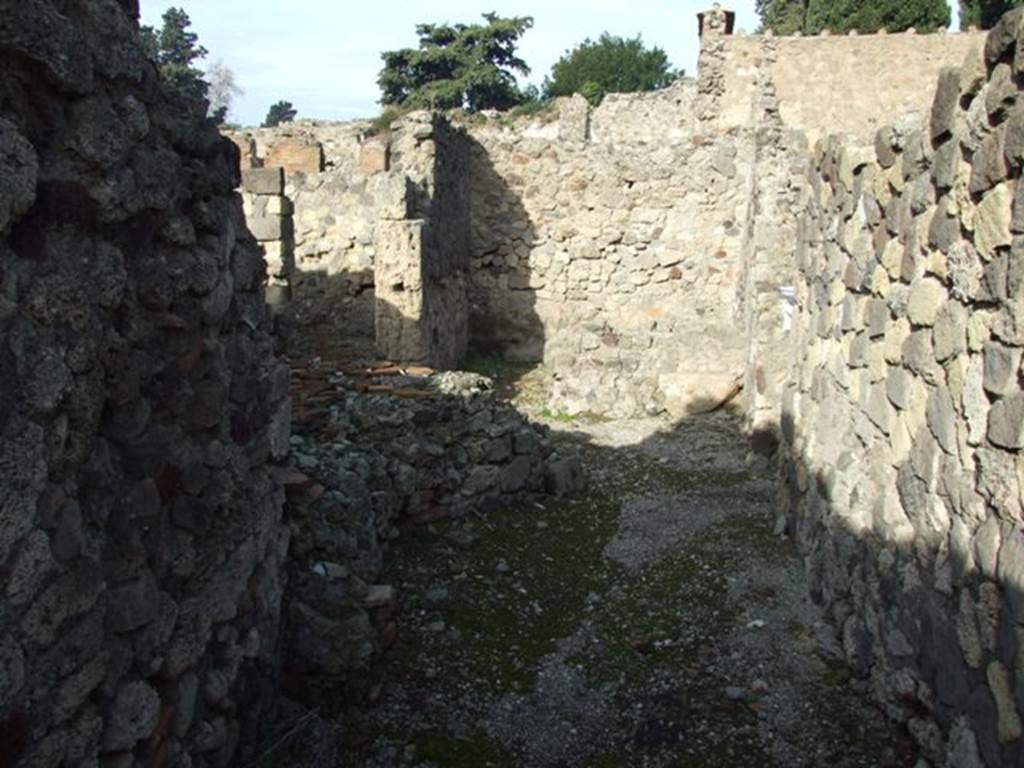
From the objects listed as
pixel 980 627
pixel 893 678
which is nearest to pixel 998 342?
pixel 980 627

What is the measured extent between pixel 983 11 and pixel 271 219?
25.4 metres

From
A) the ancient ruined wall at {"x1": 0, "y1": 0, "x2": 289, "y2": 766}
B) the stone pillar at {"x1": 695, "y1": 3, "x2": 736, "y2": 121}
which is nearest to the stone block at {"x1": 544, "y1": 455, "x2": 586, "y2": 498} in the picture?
the ancient ruined wall at {"x1": 0, "y1": 0, "x2": 289, "y2": 766}

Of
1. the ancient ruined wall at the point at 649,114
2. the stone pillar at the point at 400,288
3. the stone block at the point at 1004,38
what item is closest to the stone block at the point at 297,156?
the stone pillar at the point at 400,288

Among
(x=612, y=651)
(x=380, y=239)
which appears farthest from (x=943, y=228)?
(x=380, y=239)

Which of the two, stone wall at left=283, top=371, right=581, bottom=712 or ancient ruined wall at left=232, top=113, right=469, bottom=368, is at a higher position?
ancient ruined wall at left=232, top=113, right=469, bottom=368

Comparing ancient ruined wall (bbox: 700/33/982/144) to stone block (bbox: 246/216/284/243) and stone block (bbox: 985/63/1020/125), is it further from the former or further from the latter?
stone block (bbox: 985/63/1020/125)

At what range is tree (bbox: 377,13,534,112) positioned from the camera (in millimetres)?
37469

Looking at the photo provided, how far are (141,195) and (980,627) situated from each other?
2708 millimetres

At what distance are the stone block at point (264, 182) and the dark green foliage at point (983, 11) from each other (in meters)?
24.1

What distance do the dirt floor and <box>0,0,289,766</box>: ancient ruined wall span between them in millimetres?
865

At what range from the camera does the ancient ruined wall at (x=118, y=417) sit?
1937 millimetres

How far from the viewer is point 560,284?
11.1 m

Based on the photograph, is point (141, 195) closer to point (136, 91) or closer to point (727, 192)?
point (136, 91)

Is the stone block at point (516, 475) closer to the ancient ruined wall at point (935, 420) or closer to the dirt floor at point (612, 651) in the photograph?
the dirt floor at point (612, 651)
